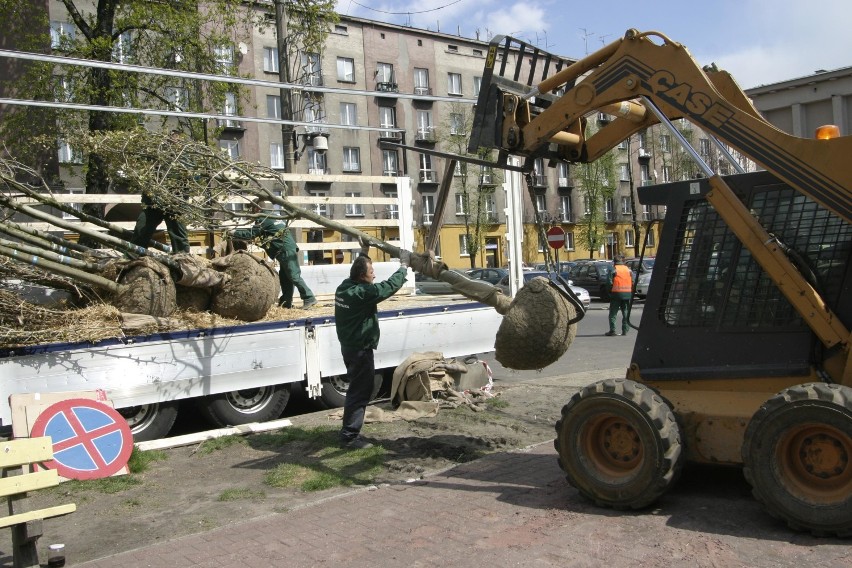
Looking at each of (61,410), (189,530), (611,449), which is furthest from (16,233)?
(611,449)

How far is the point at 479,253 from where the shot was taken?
170 ft

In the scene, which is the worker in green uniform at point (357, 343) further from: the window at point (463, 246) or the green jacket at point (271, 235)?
the window at point (463, 246)

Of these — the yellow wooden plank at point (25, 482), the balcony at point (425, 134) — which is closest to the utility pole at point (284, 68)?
the yellow wooden plank at point (25, 482)

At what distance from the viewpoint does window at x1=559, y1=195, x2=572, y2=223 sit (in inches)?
2254

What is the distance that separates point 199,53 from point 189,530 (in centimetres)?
1724

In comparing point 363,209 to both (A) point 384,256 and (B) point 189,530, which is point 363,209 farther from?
(B) point 189,530

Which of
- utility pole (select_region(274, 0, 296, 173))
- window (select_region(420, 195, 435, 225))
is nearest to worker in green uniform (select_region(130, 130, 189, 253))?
utility pole (select_region(274, 0, 296, 173))

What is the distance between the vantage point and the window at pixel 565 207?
188ft

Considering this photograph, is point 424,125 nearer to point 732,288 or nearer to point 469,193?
point 469,193

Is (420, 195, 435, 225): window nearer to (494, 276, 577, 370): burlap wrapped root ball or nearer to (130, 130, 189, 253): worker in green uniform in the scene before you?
(130, 130, 189, 253): worker in green uniform

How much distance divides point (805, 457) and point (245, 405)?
19.9 ft

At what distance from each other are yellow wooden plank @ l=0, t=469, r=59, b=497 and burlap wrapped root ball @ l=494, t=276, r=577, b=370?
3.59 m

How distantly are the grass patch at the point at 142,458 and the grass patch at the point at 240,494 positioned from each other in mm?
1106

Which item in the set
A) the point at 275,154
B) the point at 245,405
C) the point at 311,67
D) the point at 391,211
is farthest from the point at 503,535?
the point at 275,154
